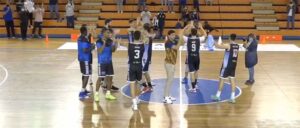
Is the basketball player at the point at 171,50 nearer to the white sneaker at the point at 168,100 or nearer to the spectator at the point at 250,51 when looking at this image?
the white sneaker at the point at 168,100

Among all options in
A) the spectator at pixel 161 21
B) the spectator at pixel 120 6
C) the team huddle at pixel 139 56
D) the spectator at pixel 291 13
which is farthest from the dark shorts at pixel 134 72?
the spectator at pixel 291 13

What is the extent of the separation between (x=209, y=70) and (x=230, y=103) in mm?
4437

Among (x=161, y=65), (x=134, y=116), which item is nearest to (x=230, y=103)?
(x=134, y=116)

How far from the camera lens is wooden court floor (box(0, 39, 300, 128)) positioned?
32.1 ft


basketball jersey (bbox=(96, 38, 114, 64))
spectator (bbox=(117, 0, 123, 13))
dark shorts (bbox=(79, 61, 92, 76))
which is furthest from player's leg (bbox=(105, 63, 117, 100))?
spectator (bbox=(117, 0, 123, 13))

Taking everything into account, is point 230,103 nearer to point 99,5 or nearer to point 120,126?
point 120,126

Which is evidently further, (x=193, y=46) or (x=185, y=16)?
(x=185, y=16)

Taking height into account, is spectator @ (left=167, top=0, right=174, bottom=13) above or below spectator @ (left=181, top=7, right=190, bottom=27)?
above

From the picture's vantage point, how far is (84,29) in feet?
36.3

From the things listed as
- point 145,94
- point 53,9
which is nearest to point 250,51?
point 145,94

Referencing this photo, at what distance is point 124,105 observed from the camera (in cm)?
1113

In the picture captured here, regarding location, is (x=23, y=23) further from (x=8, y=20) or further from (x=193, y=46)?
(x=193, y=46)

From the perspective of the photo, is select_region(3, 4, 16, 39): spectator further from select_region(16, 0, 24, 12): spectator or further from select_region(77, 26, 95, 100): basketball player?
select_region(77, 26, 95, 100): basketball player

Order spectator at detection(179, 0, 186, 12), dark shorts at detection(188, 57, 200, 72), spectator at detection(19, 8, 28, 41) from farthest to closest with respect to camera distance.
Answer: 1. spectator at detection(179, 0, 186, 12)
2. spectator at detection(19, 8, 28, 41)
3. dark shorts at detection(188, 57, 200, 72)
